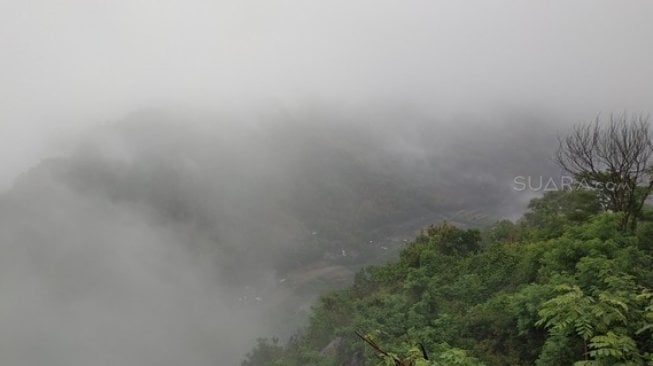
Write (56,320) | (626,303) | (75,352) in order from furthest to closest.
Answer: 1. (56,320)
2. (75,352)
3. (626,303)

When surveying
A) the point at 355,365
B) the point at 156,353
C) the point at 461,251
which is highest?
the point at 156,353

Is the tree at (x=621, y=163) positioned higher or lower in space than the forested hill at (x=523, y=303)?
higher

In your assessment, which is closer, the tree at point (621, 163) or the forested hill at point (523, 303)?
the forested hill at point (523, 303)

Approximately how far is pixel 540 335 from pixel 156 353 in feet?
513

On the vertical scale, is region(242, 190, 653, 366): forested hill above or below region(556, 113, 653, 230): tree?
below

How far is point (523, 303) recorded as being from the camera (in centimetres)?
1480

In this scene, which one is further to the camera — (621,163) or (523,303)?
(621,163)

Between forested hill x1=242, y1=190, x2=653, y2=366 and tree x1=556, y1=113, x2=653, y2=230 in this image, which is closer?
forested hill x1=242, y1=190, x2=653, y2=366

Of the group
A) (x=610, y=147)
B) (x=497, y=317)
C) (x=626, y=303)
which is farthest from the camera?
(x=610, y=147)

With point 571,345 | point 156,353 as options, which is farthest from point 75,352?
point 571,345

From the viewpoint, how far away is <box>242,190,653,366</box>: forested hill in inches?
377

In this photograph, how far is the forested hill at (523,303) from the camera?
31.4ft

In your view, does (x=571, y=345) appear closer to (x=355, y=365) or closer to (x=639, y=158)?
(x=639, y=158)

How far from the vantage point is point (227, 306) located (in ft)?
655
